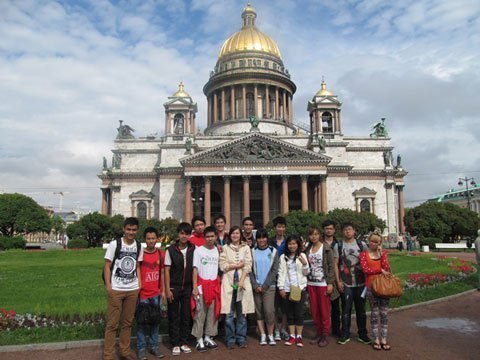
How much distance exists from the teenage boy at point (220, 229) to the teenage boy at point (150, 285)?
164cm

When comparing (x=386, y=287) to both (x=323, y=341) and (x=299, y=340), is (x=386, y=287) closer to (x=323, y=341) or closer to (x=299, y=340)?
(x=323, y=341)

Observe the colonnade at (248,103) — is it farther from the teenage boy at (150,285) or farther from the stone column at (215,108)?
the teenage boy at (150,285)

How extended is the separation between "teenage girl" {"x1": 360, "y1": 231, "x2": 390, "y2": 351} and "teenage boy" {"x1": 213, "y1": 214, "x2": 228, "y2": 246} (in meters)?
2.98

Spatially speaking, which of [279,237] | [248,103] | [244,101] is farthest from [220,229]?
[248,103]

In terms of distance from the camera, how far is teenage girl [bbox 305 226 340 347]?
8.45 meters

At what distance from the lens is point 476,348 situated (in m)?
8.05

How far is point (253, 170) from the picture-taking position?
164ft

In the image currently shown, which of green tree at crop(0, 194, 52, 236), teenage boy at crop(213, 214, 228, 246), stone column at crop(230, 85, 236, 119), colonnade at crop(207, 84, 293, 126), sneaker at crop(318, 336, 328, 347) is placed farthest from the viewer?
colonnade at crop(207, 84, 293, 126)

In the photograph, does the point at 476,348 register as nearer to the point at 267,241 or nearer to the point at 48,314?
the point at 267,241

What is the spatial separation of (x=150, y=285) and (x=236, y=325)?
2040 mm

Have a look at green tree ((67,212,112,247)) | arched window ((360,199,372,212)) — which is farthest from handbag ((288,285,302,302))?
arched window ((360,199,372,212))

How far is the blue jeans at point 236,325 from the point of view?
331 inches

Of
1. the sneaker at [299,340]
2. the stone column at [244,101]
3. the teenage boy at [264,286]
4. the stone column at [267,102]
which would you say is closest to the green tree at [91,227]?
the stone column at [244,101]

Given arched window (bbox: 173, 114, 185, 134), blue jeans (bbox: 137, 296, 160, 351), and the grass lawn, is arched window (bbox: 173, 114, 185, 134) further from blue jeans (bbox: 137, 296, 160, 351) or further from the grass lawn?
blue jeans (bbox: 137, 296, 160, 351)
